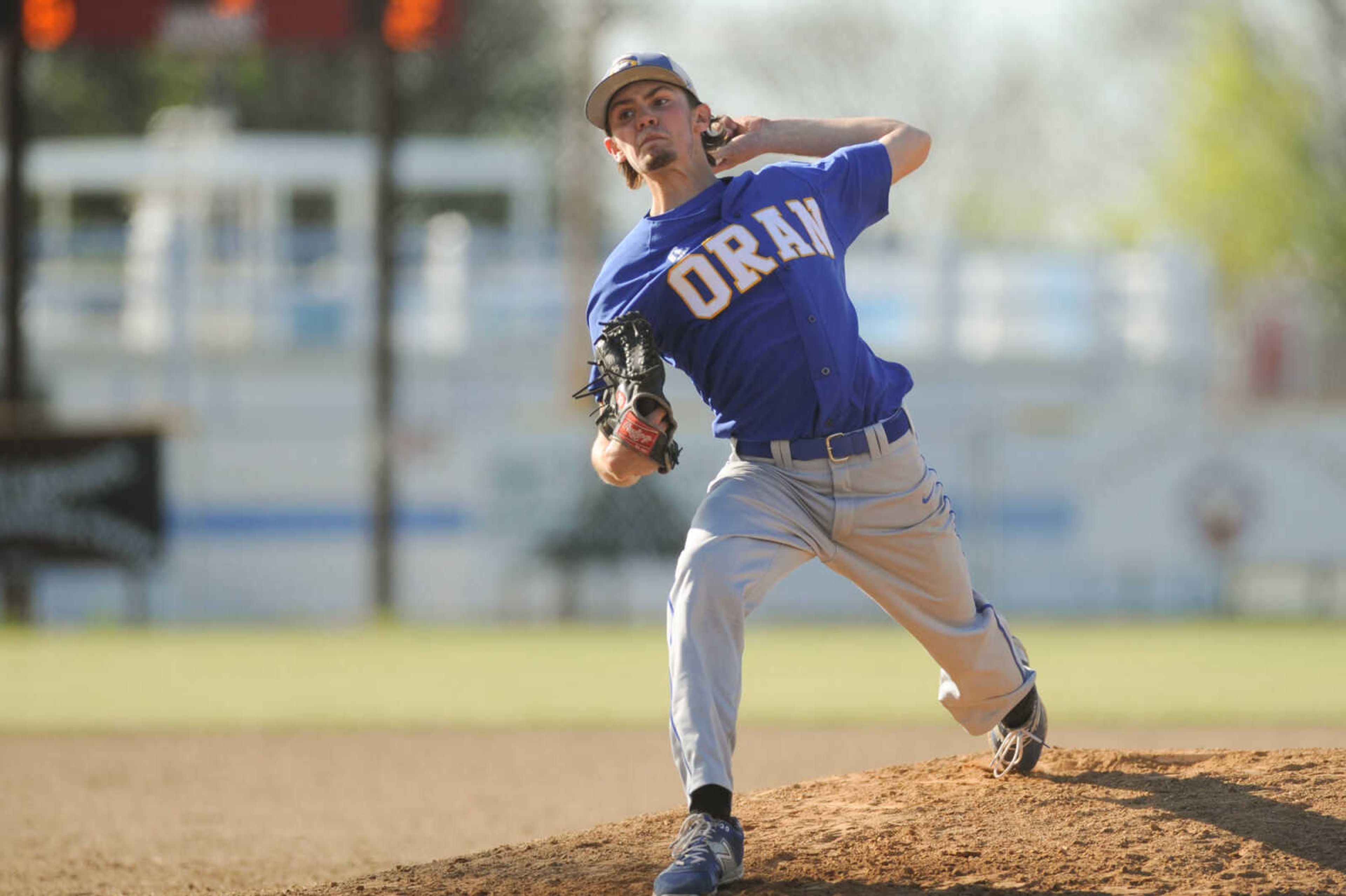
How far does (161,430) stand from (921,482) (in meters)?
11.4

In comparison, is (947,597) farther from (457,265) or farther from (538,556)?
(457,265)

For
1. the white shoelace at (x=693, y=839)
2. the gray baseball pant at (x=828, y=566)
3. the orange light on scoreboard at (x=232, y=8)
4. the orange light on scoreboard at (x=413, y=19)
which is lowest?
the white shoelace at (x=693, y=839)

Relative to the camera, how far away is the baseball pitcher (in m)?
4.47

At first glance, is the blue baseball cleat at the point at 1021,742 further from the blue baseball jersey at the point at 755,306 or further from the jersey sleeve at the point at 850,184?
the jersey sleeve at the point at 850,184

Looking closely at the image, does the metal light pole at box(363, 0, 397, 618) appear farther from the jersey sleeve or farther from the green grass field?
the jersey sleeve

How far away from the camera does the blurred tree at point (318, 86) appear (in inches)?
1315

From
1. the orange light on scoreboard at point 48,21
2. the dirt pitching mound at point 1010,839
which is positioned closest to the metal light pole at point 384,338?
the orange light on scoreboard at point 48,21

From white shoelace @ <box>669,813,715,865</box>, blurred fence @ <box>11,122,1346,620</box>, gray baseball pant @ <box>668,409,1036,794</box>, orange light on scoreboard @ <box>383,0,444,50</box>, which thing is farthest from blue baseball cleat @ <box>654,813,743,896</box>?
orange light on scoreboard @ <box>383,0,444,50</box>

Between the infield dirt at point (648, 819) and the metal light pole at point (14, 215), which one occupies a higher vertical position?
the metal light pole at point (14, 215)

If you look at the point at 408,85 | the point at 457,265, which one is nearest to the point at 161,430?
the point at 457,265

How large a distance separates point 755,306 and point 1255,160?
33.8 metres

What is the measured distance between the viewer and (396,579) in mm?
15969

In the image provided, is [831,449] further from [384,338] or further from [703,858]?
[384,338]

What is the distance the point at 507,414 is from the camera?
17.6m
